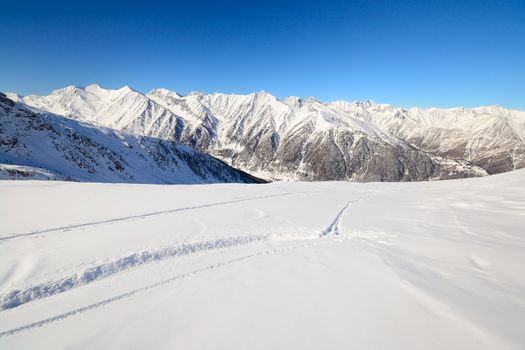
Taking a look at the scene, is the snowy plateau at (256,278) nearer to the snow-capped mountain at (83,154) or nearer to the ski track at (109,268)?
the ski track at (109,268)

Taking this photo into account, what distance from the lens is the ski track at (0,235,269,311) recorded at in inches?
229

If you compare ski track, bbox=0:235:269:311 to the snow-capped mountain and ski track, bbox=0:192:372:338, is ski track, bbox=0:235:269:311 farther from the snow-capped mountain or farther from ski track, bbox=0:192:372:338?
the snow-capped mountain

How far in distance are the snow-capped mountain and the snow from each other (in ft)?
187

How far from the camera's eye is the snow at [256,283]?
14.6ft

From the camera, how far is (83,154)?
92.9 metres

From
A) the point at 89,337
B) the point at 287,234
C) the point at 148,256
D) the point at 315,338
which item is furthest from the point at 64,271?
the point at 287,234

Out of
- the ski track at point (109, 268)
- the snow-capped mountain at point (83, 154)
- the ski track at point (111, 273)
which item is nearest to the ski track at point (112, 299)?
the ski track at point (111, 273)

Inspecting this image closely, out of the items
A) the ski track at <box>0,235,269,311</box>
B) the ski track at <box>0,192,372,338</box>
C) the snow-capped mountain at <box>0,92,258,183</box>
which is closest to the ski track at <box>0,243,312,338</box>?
the ski track at <box>0,192,372,338</box>

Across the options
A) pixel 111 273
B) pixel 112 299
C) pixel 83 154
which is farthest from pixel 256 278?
pixel 83 154

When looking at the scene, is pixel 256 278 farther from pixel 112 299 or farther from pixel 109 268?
pixel 109 268

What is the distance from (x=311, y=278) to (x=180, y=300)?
301cm

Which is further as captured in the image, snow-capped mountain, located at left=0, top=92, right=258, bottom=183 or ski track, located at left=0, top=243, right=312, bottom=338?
snow-capped mountain, located at left=0, top=92, right=258, bottom=183

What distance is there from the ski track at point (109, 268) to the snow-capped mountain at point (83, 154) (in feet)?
192

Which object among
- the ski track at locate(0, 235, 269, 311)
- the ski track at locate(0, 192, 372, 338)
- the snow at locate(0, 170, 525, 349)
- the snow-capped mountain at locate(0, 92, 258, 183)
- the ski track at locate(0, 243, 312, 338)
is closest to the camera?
the snow at locate(0, 170, 525, 349)
